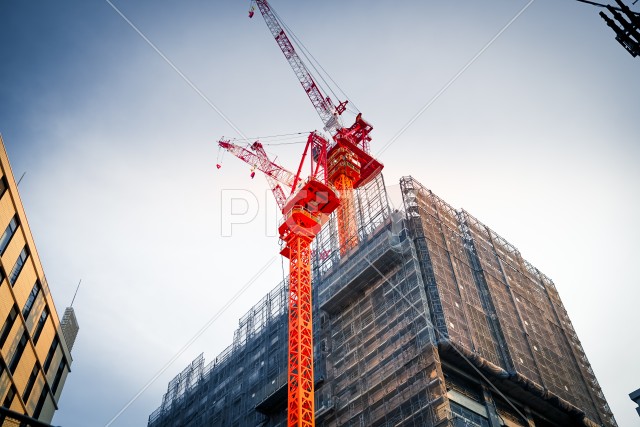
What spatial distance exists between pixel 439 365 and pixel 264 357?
86.2 feet

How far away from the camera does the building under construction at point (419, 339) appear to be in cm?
4281

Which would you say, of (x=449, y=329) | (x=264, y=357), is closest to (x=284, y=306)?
(x=264, y=357)

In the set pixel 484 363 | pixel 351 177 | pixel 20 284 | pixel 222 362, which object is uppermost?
pixel 351 177

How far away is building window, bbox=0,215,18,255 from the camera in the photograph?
87.4ft

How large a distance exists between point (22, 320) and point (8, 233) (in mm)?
4387

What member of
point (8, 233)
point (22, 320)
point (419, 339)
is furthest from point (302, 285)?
point (8, 233)

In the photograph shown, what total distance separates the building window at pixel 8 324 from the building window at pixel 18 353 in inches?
56.2

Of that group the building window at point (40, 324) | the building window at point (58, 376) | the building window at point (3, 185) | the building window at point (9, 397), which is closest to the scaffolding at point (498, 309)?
the building window at point (58, 376)

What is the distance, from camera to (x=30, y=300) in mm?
29672

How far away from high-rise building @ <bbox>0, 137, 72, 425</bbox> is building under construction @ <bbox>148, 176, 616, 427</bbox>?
22.7m

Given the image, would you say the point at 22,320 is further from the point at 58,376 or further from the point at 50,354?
the point at 58,376

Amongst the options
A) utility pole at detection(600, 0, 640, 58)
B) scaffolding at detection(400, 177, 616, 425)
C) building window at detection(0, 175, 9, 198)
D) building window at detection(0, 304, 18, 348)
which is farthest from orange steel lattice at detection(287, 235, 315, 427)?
utility pole at detection(600, 0, 640, 58)

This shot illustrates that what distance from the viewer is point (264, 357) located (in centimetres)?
6191

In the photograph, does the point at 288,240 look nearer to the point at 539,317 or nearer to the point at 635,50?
the point at 539,317
